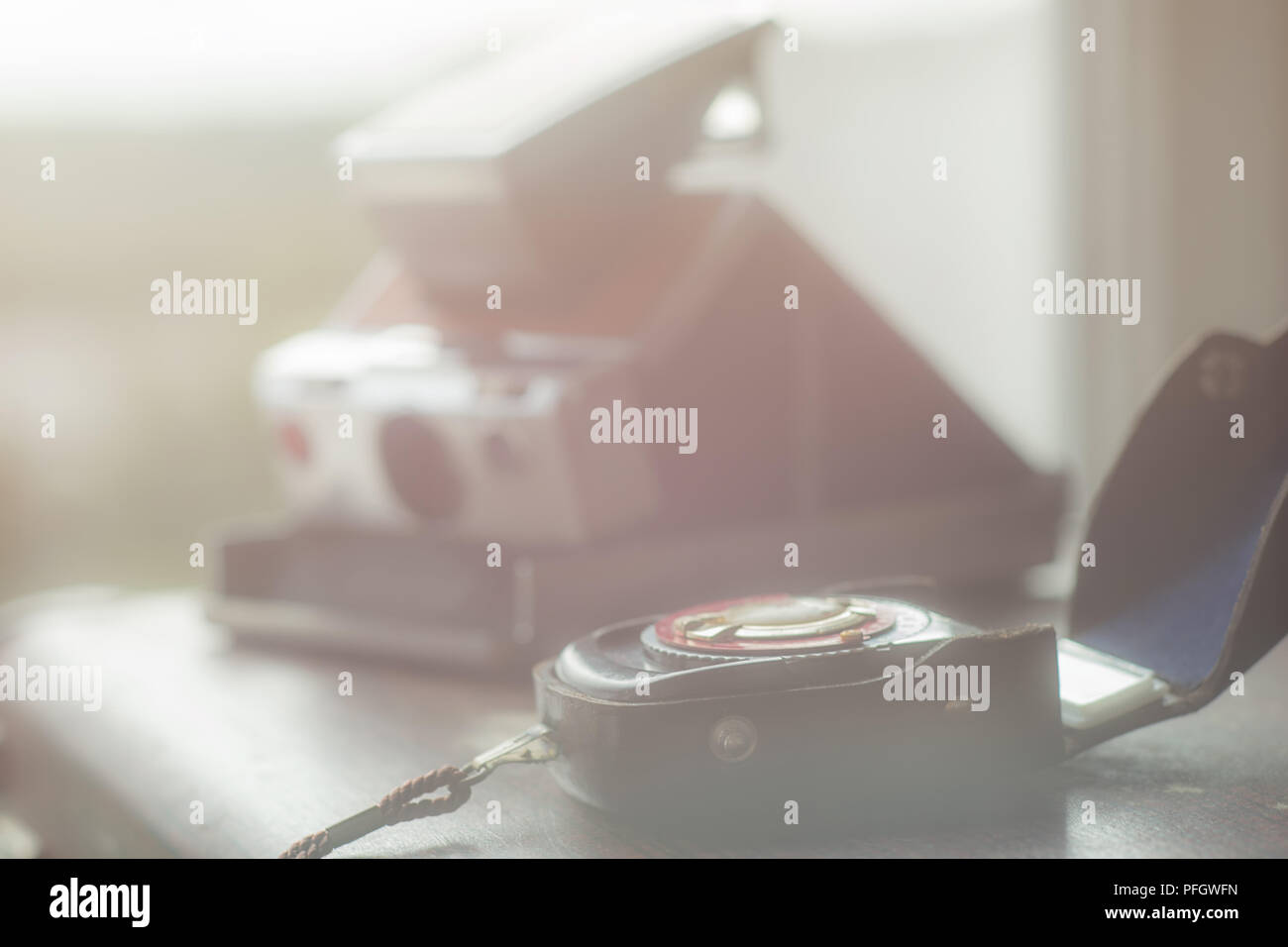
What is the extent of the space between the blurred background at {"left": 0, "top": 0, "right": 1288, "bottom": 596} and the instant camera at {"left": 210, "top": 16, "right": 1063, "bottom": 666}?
48 mm

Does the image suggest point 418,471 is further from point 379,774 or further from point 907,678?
point 907,678

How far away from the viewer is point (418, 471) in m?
0.85

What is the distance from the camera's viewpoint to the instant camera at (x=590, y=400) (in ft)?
2.60

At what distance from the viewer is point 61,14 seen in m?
1.78

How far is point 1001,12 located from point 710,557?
1.11 meters

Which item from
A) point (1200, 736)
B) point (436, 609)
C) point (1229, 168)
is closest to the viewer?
point (1200, 736)

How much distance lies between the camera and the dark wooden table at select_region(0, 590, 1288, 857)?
1.70 ft

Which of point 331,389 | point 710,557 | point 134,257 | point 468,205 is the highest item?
point 134,257

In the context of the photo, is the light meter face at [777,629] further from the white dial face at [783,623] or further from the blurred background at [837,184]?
the blurred background at [837,184]

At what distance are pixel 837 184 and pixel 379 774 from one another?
1.22m

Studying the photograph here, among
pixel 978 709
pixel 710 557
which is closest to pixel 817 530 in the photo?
pixel 710 557

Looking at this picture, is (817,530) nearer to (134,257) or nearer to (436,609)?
(436,609)

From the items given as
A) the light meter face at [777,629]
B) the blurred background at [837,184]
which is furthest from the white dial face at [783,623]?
the blurred background at [837,184]

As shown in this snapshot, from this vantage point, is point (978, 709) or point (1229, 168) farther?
point (1229, 168)
